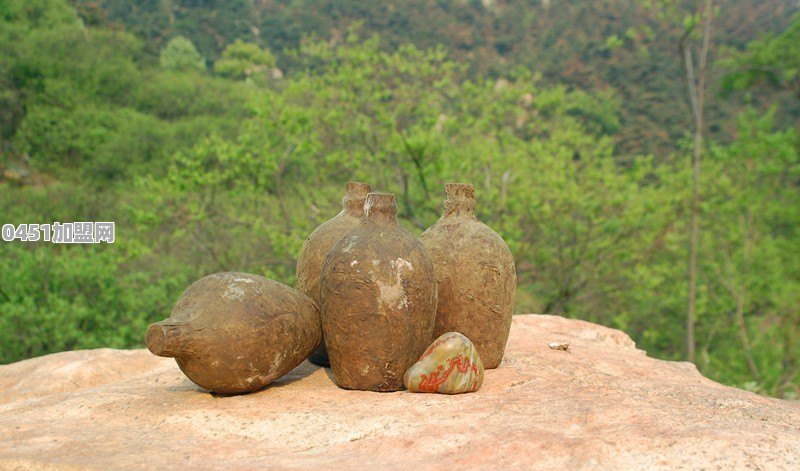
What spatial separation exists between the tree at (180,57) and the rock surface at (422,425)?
3921 cm

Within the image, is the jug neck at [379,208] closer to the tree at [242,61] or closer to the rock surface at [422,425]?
the rock surface at [422,425]

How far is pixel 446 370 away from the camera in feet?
15.5

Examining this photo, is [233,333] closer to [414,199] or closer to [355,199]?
[355,199]

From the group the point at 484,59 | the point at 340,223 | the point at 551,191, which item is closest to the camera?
the point at 340,223

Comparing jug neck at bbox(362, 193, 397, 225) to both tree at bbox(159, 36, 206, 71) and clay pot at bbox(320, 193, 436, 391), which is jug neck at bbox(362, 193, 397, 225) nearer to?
clay pot at bbox(320, 193, 436, 391)

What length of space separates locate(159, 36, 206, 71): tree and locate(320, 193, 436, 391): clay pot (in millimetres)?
39075

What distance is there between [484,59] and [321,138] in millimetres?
36823

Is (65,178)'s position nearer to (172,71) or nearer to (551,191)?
(172,71)

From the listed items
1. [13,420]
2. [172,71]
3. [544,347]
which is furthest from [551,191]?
[172,71]

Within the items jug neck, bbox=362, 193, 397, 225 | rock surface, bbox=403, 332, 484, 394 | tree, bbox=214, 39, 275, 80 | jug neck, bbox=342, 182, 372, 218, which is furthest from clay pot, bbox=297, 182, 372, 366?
tree, bbox=214, 39, 275, 80

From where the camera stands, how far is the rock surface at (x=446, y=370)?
4.73 meters

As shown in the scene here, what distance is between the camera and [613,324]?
17297 mm

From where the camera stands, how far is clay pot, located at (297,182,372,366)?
5520mm

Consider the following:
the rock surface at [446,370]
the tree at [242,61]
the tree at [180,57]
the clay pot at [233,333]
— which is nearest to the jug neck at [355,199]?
the clay pot at [233,333]
